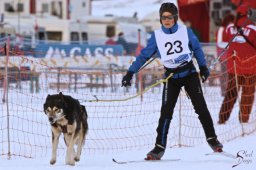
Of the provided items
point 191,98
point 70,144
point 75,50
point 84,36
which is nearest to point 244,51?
point 191,98

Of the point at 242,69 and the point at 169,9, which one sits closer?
the point at 169,9

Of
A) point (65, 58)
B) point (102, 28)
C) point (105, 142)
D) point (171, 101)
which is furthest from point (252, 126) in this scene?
point (102, 28)

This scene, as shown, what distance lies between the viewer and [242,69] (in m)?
8.78

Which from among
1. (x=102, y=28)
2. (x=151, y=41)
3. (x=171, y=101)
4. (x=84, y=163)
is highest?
(x=102, y=28)

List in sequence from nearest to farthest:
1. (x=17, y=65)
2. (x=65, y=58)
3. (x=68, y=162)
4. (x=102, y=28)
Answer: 1. (x=68, y=162)
2. (x=17, y=65)
3. (x=65, y=58)
4. (x=102, y=28)

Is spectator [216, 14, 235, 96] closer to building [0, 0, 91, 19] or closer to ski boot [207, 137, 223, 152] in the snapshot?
ski boot [207, 137, 223, 152]

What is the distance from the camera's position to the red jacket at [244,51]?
8.64 meters

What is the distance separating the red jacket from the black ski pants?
3.04 meters

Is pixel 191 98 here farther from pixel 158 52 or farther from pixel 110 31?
pixel 110 31

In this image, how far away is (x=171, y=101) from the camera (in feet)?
18.7

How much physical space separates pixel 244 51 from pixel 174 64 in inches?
137

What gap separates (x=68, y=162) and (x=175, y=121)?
3752 millimetres

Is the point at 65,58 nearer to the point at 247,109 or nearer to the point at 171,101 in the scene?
→ the point at 247,109

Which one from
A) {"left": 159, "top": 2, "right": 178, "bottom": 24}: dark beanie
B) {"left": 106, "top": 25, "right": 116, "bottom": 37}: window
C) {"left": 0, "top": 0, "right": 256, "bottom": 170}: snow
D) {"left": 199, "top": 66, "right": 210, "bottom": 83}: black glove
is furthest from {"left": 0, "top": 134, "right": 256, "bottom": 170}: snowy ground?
{"left": 106, "top": 25, "right": 116, "bottom": 37}: window
